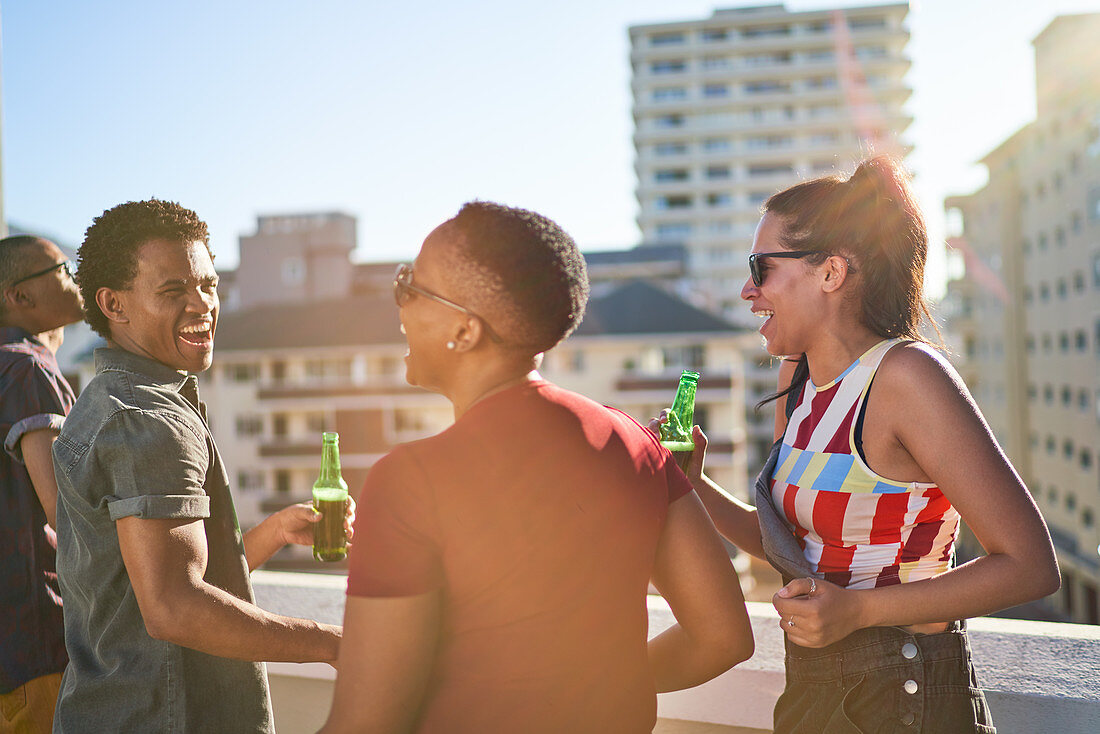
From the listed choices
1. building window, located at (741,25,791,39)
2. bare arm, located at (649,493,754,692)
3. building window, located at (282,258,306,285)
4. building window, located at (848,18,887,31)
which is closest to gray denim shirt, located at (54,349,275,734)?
bare arm, located at (649,493,754,692)

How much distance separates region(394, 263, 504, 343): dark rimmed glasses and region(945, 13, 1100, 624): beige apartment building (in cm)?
3349

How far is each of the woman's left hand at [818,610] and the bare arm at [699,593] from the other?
10 cm

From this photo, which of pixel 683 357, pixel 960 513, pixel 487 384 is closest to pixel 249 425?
pixel 683 357

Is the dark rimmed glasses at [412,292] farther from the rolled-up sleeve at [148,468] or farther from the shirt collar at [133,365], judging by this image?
the shirt collar at [133,365]

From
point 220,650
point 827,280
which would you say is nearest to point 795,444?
point 827,280

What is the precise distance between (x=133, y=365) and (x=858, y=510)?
1.44 meters

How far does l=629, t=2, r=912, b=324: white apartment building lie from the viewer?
200 feet

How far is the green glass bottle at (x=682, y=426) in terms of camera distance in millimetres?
1948

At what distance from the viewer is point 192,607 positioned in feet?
4.62

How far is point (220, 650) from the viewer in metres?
1.44

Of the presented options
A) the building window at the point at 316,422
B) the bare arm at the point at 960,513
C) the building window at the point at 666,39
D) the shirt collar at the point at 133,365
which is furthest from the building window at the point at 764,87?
the shirt collar at the point at 133,365

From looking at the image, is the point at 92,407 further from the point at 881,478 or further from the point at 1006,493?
Result: the point at 1006,493

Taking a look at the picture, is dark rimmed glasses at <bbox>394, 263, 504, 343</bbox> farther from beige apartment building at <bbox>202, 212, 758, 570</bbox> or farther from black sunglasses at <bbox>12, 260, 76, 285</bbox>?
beige apartment building at <bbox>202, 212, 758, 570</bbox>

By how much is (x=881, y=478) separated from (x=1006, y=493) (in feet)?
0.65
